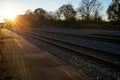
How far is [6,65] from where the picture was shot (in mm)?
9555

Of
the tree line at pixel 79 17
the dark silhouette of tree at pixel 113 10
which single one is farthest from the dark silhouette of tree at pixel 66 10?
the dark silhouette of tree at pixel 113 10

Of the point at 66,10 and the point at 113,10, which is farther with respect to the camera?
the point at 66,10

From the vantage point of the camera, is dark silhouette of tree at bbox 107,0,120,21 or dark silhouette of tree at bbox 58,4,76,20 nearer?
dark silhouette of tree at bbox 107,0,120,21

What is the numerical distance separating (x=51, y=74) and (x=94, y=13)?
79495mm

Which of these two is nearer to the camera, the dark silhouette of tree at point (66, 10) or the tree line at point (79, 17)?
the tree line at point (79, 17)

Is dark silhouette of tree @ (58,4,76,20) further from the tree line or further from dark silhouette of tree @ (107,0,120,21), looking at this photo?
dark silhouette of tree @ (107,0,120,21)

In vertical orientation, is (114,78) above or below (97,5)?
below

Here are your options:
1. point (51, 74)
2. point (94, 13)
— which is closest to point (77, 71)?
point (51, 74)

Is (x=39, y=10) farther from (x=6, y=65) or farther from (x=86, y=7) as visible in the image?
(x=6, y=65)

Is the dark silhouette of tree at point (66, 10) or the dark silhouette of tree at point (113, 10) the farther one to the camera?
the dark silhouette of tree at point (66, 10)

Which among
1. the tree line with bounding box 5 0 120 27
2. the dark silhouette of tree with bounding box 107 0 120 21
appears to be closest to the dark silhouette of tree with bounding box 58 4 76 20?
the tree line with bounding box 5 0 120 27

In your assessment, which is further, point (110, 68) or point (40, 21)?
point (40, 21)

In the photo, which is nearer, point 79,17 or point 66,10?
point 79,17

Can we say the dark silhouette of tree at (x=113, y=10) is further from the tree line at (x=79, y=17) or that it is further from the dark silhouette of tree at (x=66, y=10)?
the dark silhouette of tree at (x=66, y=10)
